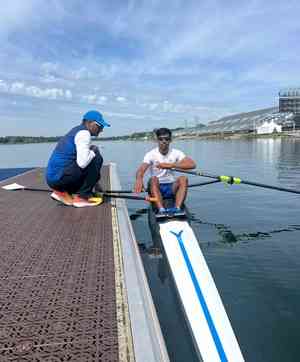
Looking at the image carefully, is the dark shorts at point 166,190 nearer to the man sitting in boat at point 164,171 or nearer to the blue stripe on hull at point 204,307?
the man sitting in boat at point 164,171

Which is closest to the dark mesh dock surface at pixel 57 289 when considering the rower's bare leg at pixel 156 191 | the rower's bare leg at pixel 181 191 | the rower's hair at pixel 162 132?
the rower's bare leg at pixel 156 191

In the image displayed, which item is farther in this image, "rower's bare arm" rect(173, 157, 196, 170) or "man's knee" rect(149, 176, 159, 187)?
"rower's bare arm" rect(173, 157, 196, 170)

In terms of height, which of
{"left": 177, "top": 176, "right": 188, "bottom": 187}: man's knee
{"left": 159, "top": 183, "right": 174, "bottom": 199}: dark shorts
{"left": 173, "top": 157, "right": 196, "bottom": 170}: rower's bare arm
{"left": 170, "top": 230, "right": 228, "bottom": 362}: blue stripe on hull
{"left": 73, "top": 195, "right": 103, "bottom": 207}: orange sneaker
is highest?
{"left": 173, "top": 157, "right": 196, "bottom": 170}: rower's bare arm

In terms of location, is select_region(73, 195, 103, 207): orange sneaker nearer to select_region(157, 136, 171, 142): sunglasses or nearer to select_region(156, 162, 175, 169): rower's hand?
select_region(156, 162, 175, 169): rower's hand

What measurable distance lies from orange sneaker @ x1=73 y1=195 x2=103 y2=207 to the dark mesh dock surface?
87 cm

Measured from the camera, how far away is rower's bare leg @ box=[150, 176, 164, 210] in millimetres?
6907

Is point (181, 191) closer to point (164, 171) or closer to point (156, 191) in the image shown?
point (156, 191)

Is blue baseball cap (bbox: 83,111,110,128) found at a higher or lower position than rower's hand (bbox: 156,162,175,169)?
higher

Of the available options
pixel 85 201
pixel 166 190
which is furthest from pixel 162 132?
pixel 85 201

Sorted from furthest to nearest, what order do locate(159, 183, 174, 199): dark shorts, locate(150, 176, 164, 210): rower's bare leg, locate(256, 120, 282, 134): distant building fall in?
locate(256, 120, 282, 134): distant building
locate(159, 183, 174, 199): dark shorts
locate(150, 176, 164, 210): rower's bare leg

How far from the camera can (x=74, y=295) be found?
11.2 ft

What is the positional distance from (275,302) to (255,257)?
1.84m

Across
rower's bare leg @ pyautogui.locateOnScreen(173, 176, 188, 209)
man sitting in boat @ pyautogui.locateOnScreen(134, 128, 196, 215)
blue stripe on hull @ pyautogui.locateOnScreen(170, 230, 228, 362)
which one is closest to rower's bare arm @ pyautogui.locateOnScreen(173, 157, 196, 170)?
man sitting in boat @ pyautogui.locateOnScreen(134, 128, 196, 215)

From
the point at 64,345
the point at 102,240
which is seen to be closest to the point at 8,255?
the point at 102,240
